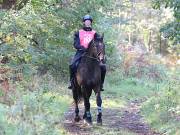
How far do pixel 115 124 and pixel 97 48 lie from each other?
241cm

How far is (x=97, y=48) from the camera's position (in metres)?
12.1

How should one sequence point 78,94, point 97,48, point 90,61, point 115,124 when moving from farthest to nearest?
point 78,94, point 115,124, point 90,61, point 97,48

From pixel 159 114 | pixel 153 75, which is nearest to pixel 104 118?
pixel 159 114

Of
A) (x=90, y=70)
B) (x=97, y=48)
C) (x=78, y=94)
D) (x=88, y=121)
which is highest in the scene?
(x=97, y=48)

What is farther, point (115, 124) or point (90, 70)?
point (115, 124)

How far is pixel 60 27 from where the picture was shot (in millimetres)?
19719

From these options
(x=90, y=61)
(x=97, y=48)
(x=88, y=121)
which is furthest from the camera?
(x=88, y=121)

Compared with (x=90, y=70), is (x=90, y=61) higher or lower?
higher

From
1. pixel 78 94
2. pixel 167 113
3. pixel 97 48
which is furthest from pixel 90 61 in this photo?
pixel 167 113

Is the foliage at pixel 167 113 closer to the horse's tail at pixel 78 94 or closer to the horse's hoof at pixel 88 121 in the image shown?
the horse's hoof at pixel 88 121

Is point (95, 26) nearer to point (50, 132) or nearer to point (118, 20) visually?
point (50, 132)

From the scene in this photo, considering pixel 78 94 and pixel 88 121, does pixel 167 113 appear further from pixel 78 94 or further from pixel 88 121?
pixel 78 94

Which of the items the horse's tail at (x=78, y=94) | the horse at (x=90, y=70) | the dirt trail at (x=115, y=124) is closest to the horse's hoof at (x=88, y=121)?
the horse at (x=90, y=70)

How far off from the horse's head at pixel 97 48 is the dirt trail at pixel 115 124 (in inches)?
72.5
